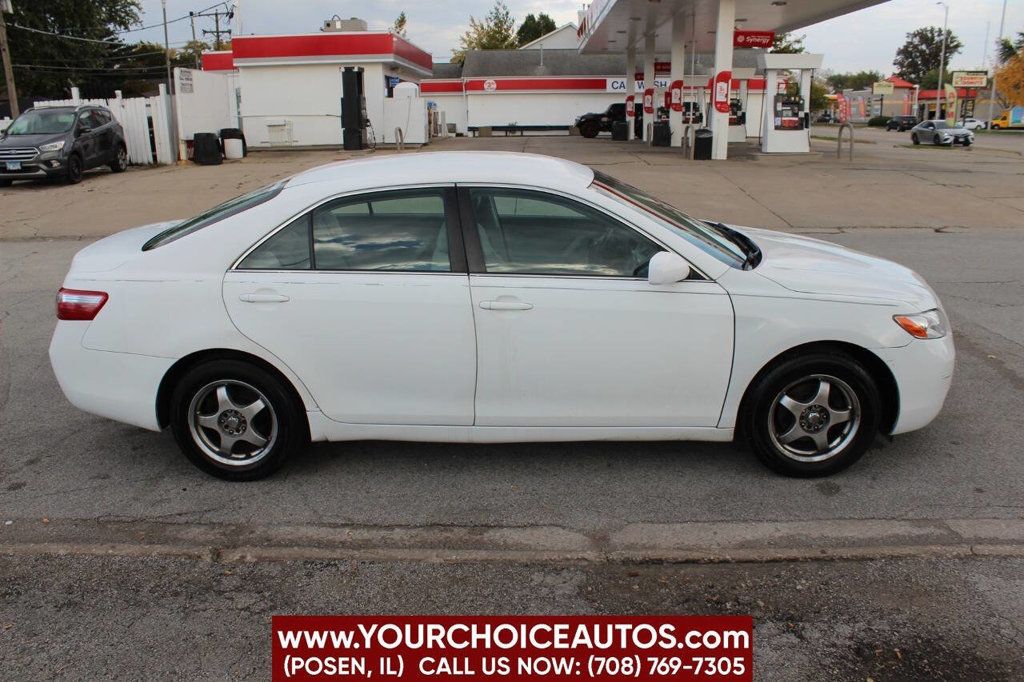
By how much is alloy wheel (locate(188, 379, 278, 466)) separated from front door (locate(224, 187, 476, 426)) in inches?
11.8

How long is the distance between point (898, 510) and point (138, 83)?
2948 inches

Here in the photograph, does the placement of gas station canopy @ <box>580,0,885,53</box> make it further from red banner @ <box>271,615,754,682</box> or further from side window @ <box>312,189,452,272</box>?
red banner @ <box>271,615,754,682</box>

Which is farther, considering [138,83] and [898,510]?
[138,83]

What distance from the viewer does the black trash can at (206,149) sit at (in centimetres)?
2338

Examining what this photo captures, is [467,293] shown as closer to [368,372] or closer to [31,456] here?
[368,372]

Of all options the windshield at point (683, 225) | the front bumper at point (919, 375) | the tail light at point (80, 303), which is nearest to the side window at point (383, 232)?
the windshield at point (683, 225)

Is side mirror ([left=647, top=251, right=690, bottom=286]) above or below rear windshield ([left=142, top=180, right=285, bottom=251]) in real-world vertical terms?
below

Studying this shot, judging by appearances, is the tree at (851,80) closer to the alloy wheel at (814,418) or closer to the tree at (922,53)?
the tree at (922,53)

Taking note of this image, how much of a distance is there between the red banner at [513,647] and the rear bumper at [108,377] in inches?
63.9

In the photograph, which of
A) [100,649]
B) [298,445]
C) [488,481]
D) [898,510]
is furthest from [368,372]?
[898,510]

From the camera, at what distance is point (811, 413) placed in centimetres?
420

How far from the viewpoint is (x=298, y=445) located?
4.32 m

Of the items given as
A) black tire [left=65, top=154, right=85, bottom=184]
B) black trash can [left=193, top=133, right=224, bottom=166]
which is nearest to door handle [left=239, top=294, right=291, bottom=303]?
black tire [left=65, top=154, right=85, bottom=184]

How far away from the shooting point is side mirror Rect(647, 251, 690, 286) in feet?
12.9
